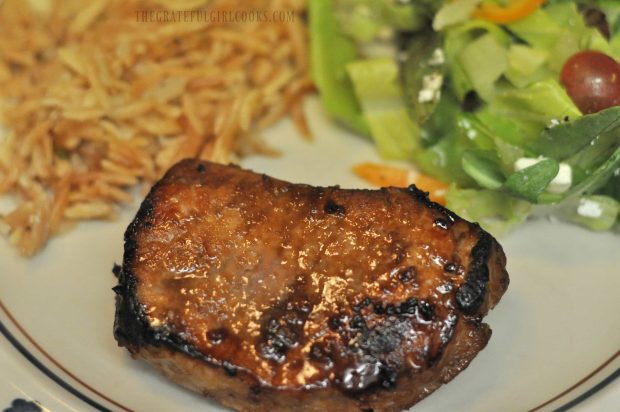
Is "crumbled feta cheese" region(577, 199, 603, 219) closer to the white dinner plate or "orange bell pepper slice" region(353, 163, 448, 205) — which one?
the white dinner plate

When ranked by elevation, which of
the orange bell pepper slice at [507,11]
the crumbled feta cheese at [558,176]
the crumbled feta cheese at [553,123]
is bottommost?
the crumbled feta cheese at [558,176]

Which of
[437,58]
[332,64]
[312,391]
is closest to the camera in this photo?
[312,391]

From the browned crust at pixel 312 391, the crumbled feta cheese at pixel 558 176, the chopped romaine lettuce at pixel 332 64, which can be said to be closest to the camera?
the browned crust at pixel 312 391

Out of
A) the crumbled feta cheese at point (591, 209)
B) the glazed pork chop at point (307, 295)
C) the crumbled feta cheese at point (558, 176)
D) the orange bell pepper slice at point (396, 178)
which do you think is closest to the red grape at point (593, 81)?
the crumbled feta cheese at point (558, 176)

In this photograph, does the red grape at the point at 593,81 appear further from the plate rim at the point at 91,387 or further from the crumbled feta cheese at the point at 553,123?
the plate rim at the point at 91,387

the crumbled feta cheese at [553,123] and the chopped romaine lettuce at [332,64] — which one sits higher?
the crumbled feta cheese at [553,123]

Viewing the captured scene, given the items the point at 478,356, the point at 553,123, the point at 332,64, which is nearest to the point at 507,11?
the point at 553,123

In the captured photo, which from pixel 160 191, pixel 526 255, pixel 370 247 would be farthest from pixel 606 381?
pixel 160 191

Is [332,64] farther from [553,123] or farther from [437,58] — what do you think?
[553,123]
